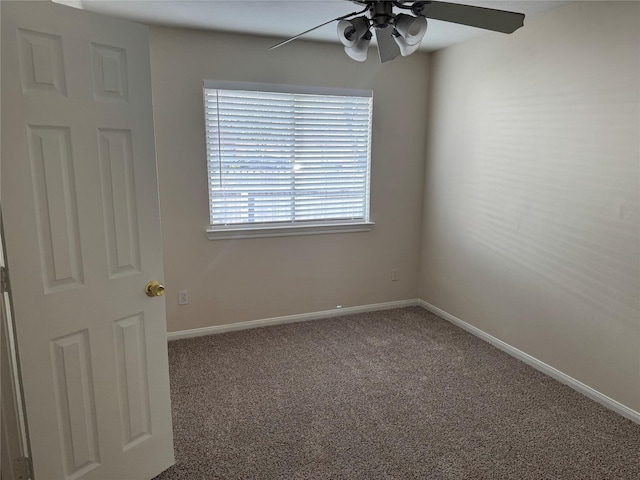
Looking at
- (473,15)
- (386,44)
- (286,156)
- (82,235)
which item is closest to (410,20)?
(473,15)

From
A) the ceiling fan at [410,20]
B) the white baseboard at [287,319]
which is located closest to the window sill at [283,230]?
the white baseboard at [287,319]

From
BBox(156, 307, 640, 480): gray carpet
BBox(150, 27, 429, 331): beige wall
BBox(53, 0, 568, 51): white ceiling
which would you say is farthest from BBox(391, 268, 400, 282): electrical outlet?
BBox(53, 0, 568, 51): white ceiling

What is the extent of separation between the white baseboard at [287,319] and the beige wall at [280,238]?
0.15ft

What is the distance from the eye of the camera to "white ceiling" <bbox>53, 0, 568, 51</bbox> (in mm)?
2590

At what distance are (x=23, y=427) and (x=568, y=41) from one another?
346 cm

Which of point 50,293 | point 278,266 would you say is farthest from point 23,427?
point 278,266

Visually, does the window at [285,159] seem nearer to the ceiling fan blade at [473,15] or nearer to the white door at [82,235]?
the white door at [82,235]

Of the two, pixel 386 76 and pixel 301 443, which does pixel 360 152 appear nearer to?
pixel 386 76

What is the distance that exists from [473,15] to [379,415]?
6.86ft

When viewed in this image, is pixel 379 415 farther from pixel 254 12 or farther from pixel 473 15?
pixel 254 12

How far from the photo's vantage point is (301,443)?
222 centimetres

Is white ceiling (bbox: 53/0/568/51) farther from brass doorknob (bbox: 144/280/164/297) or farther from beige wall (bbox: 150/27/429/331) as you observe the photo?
brass doorknob (bbox: 144/280/164/297)

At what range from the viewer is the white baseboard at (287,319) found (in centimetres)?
356

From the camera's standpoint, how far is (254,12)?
2.76 metres
